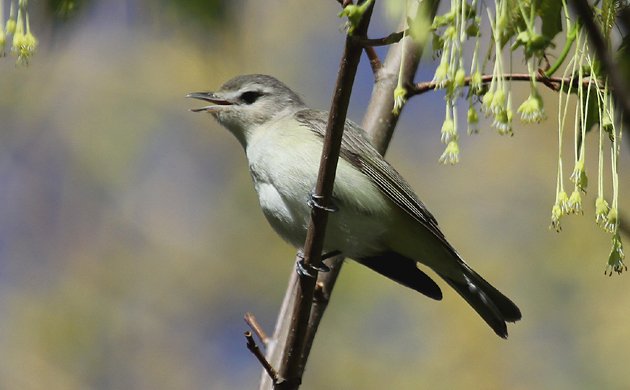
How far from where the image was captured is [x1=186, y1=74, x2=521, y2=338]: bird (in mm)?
3557

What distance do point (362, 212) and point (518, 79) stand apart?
1.13 meters

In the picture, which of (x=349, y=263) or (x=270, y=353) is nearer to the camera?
(x=270, y=353)

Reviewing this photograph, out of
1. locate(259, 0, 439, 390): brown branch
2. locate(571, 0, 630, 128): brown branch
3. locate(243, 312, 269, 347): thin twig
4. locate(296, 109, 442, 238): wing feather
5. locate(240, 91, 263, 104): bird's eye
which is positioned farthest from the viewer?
locate(240, 91, 263, 104): bird's eye

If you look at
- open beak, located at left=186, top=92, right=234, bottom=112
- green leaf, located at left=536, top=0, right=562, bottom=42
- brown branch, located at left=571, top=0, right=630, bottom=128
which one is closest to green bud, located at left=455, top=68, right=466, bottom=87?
green leaf, located at left=536, top=0, right=562, bottom=42

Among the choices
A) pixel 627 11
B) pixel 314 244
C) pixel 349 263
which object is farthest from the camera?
pixel 349 263

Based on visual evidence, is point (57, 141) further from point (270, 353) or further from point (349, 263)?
point (270, 353)

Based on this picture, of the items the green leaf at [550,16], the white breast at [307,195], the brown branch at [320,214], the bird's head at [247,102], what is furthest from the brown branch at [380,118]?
the green leaf at [550,16]

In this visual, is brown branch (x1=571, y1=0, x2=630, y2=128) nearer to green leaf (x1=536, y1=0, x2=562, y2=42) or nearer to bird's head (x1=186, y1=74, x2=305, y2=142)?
green leaf (x1=536, y1=0, x2=562, y2=42)

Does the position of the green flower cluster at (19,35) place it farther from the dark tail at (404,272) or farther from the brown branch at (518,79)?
the dark tail at (404,272)

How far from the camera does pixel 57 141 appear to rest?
22.7ft

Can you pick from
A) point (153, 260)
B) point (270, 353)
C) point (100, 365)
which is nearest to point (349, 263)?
point (153, 260)

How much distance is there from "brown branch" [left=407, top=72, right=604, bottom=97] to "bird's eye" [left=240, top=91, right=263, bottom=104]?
1259 mm

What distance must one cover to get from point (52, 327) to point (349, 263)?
246 cm

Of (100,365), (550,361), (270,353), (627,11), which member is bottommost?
(100,365)
